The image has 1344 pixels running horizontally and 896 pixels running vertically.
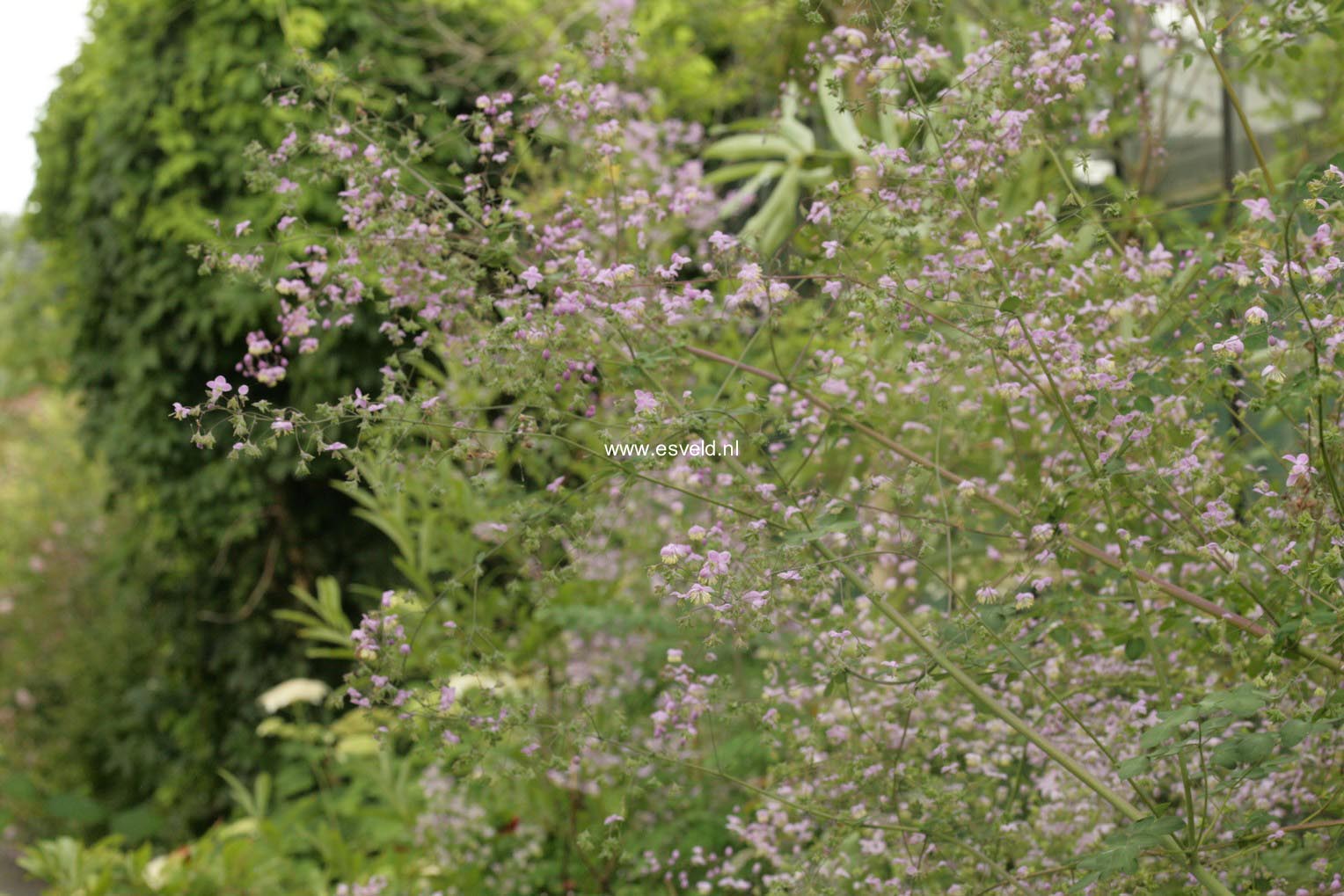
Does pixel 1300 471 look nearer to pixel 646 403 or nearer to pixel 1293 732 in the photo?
pixel 1293 732

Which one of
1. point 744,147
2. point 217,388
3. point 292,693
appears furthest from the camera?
point 744,147

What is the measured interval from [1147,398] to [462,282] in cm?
97

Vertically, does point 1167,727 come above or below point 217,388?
below

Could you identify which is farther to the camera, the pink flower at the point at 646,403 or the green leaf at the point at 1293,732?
the pink flower at the point at 646,403

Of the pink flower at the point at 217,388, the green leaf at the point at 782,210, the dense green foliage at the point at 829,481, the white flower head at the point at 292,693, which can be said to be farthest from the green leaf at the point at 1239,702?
the white flower head at the point at 292,693

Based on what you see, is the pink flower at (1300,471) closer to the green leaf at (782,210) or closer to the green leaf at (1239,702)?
the green leaf at (1239,702)

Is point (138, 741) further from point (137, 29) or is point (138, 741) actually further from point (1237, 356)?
point (1237, 356)

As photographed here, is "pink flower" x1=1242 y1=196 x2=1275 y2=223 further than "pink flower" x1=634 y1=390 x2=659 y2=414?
Yes

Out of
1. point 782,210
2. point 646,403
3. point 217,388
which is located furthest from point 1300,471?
point 782,210

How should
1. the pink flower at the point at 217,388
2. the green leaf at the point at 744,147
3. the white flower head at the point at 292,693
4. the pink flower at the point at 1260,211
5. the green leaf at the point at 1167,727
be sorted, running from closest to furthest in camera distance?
the green leaf at the point at 1167,727, the pink flower at the point at 217,388, the pink flower at the point at 1260,211, the white flower head at the point at 292,693, the green leaf at the point at 744,147

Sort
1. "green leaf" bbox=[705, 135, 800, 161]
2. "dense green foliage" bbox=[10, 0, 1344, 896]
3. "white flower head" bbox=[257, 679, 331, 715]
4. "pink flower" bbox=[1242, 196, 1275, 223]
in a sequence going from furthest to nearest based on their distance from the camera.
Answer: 1. "green leaf" bbox=[705, 135, 800, 161]
2. "white flower head" bbox=[257, 679, 331, 715]
3. "pink flower" bbox=[1242, 196, 1275, 223]
4. "dense green foliage" bbox=[10, 0, 1344, 896]

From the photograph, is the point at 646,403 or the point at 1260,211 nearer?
the point at 646,403

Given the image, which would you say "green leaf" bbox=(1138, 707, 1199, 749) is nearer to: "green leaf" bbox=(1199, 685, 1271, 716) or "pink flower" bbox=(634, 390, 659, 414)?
"green leaf" bbox=(1199, 685, 1271, 716)

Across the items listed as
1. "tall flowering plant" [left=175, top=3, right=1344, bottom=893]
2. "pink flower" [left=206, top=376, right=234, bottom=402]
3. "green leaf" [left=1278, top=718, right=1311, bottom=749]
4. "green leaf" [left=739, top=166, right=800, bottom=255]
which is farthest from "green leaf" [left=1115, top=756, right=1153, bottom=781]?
"green leaf" [left=739, top=166, right=800, bottom=255]
